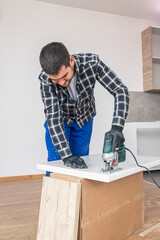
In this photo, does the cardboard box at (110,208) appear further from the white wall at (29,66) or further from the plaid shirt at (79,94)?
the white wall at (29,66)

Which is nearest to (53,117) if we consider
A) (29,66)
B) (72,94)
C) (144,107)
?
(72,94)

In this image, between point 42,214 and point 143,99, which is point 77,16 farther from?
point 42,214

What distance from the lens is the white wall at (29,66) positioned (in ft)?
9.80

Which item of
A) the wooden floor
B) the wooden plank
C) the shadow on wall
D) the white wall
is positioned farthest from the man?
the shadow on wall

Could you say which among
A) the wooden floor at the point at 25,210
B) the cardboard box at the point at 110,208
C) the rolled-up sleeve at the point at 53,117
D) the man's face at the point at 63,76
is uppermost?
the man's face at the point at 63,76

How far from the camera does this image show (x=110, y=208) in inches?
49.8

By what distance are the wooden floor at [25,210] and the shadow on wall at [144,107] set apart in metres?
1.24

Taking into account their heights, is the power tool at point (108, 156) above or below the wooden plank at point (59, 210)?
above

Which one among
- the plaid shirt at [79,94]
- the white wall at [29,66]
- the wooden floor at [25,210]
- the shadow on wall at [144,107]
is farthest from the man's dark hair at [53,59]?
the shadow on wall at [144,107]

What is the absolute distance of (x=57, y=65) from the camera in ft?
3.74

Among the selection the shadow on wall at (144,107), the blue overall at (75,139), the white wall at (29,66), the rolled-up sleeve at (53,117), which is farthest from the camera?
the shadow on wall at (144,107)

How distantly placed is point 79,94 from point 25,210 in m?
1.02

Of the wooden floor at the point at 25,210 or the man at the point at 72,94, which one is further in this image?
the wooden floor at the point at 25,210

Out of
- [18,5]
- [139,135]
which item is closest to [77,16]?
[18,5]
